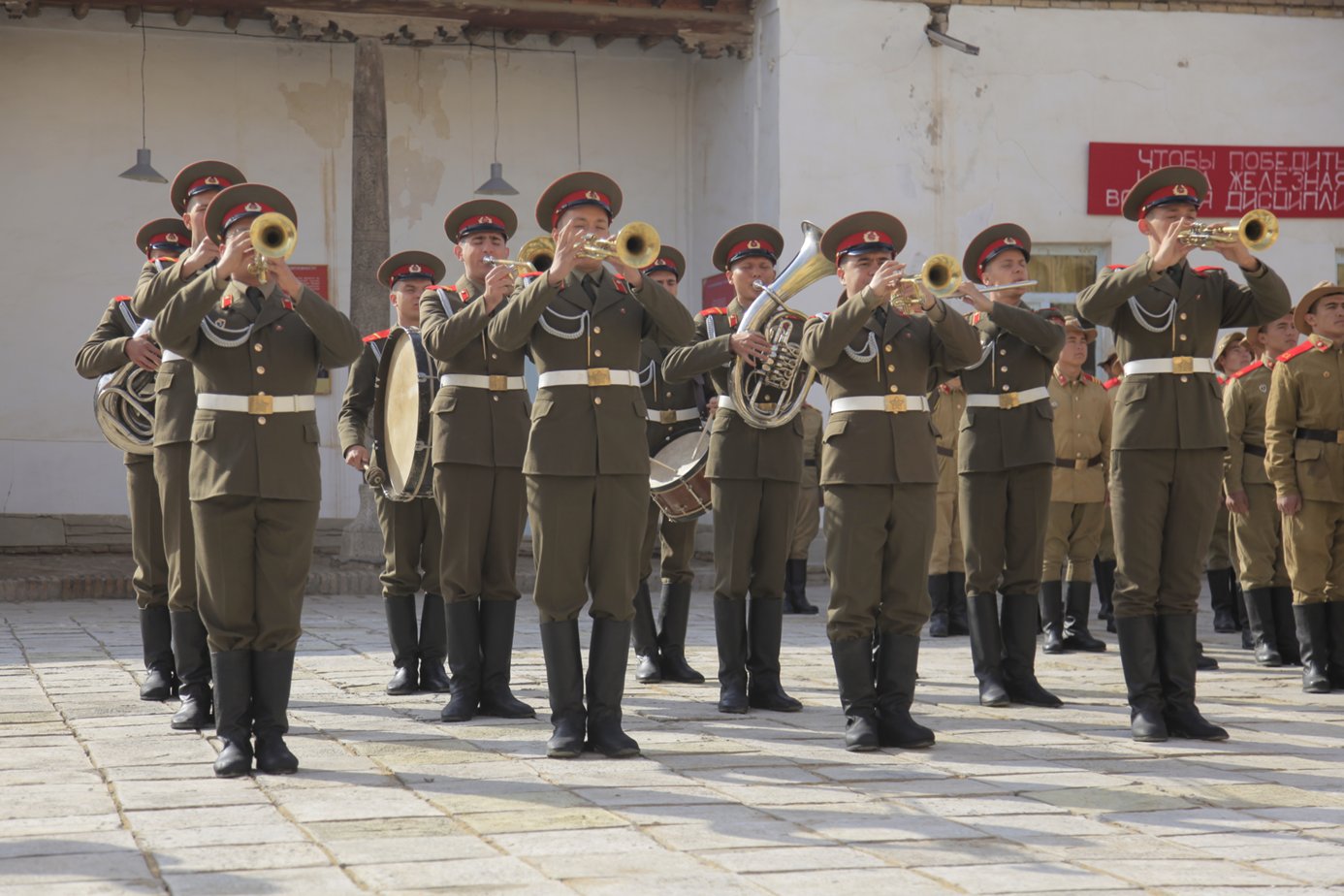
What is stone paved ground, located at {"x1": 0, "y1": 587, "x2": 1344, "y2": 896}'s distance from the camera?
471cm

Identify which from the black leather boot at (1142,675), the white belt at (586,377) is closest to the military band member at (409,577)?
the white belt at (586,377)

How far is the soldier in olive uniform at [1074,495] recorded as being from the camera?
408 inches

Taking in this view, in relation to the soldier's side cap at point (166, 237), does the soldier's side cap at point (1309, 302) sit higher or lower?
lower

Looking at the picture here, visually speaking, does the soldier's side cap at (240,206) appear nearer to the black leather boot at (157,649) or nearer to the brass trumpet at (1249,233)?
the black leather boot at (157,649)

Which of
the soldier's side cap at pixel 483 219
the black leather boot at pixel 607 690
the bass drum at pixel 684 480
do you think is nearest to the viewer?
the black leather boot at pixel 607 690

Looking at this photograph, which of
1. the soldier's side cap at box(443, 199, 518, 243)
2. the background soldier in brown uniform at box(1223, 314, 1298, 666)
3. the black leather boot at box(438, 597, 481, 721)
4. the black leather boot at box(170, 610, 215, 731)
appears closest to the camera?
the black leather boot at box(170, 610, 215, 731)

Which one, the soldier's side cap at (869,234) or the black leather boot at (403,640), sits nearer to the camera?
the soldier's side cap at (869,234)

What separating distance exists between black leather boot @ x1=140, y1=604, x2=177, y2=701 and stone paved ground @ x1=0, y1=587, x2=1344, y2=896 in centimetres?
15

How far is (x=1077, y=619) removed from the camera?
10.4m

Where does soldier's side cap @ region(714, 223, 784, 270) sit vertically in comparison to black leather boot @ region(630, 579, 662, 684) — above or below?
above

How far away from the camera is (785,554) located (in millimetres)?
7832

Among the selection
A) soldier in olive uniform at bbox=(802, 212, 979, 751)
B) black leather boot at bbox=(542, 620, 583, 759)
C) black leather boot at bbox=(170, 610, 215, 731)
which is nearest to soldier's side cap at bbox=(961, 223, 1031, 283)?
soldier in olive uniform at bbox=(802, 212, 979, 751)

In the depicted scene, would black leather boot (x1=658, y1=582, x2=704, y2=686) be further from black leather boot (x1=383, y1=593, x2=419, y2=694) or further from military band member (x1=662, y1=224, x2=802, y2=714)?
black leather boot (x1=383, y1=593, x2=419, y2=694)

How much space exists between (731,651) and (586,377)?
173 centimetres
